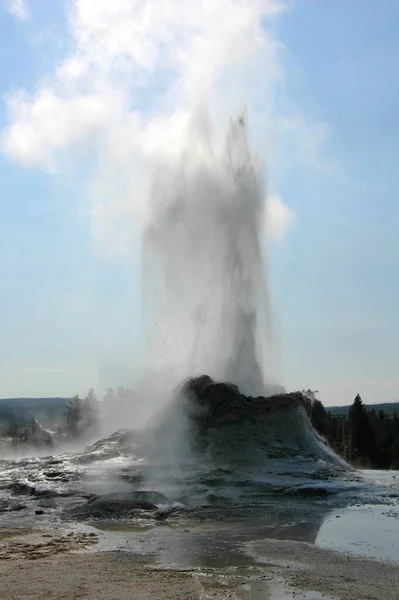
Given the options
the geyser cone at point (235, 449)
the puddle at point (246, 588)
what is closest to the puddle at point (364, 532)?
the puddle at point (246, 588)

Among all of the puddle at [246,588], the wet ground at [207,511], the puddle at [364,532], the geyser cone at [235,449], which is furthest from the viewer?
the geyser cone at [235,449]

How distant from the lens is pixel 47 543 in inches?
567

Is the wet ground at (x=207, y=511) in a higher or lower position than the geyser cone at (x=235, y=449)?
lower

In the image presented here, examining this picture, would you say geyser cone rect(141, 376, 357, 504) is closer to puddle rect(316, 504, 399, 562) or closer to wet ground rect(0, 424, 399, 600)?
wet ground rect(0, 424, 399, 600)

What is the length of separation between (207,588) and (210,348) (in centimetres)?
2347

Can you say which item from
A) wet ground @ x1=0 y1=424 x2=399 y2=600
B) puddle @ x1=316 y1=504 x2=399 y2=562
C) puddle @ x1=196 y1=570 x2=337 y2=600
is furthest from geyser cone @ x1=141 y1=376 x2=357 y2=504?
puddle @ x1=196 y1=570 x2=337 y2=600

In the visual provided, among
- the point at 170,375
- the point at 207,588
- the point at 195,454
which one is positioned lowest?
the point at 207,588

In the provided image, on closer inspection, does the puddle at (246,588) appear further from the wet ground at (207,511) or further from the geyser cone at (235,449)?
the geyser cone at (235,449)

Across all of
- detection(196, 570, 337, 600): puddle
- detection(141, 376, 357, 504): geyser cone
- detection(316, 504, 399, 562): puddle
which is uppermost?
detection(141, 376, 357, 504): geyser cone

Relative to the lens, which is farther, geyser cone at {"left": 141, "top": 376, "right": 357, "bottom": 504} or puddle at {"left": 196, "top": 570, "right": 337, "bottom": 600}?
geyser cone at {"left": 141, "top": 376, "right": 357, "bottom": 504}

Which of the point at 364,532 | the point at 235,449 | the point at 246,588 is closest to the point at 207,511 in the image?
the point at 364,532

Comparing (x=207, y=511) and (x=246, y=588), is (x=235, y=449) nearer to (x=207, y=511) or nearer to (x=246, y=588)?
(x=207, y=511)

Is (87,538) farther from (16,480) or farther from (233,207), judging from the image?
(233,207)

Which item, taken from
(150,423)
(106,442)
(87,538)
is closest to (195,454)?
(150,423)
